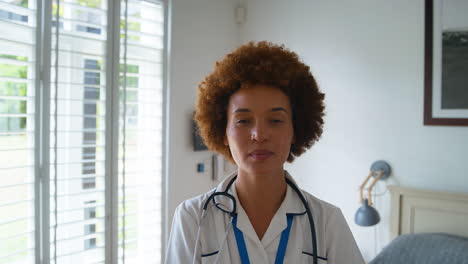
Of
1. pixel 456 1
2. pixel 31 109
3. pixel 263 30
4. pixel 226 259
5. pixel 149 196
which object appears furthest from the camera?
pixel 263 30

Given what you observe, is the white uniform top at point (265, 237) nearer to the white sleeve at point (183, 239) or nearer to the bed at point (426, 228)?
the white sleeve at point (183, 239)

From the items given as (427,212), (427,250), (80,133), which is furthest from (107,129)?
(427,212)

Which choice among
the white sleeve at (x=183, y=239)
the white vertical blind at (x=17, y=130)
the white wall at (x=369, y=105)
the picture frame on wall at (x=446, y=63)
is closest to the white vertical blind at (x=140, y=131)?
the white vertical blind at (x=17, y=130)

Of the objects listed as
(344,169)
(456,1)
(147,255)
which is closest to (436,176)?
(344,169)

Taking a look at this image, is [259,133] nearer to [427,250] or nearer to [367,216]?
[427,250]

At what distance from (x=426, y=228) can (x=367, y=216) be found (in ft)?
1.12

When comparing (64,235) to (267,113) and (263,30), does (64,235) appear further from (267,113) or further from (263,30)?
(263,30)

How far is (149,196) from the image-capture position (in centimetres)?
235

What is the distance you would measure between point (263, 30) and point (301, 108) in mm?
2019

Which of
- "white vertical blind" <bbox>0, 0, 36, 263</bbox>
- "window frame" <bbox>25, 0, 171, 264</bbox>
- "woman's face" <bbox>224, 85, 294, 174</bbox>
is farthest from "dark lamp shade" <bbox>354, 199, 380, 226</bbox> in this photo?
"white vertical blind" <bbox>0, 0, 36, 263</bbox>

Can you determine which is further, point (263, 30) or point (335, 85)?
point (263, 30)

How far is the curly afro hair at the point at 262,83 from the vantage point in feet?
3.49

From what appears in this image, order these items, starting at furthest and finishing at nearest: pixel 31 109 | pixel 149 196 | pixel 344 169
Result: pixel 344 169
pixel 149 196
pixel 31 109

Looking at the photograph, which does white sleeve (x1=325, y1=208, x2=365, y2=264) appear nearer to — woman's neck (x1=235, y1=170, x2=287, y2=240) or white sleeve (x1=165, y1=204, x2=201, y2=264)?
woman's neck (x1=235, y1=170, x2=287, y2=240)
